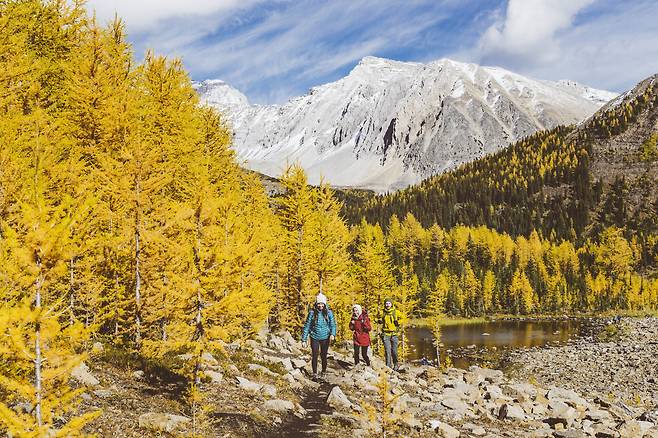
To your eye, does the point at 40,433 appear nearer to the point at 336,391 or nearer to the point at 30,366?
the point at 30,366

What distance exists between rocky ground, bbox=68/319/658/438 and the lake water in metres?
36.3

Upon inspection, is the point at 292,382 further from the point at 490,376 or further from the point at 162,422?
the point at 490,376

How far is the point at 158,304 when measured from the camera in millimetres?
15148

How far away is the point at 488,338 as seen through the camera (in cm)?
7738

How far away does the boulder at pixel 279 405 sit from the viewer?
1169 cm

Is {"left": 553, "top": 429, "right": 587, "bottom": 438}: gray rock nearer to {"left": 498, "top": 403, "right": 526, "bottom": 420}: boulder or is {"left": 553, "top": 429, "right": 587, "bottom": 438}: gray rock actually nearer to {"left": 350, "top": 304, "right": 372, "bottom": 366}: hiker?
{"left": 498, "top": 403, "right": 526, "bottom": 420}: boulder

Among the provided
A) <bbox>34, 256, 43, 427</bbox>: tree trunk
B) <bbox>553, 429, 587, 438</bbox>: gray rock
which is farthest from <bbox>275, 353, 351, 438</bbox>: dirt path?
<bbox>553, 429, 587, 438</bbox>: gray rock

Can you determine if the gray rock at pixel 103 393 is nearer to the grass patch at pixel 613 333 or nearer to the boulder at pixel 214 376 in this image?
the boulder at pixel 214 376

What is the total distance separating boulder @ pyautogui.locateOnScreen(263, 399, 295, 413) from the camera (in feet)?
38.3

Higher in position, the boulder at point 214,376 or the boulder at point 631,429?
the boulder at point 214,376

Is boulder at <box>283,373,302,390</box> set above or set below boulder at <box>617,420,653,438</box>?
above

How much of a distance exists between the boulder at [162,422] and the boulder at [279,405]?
276cm

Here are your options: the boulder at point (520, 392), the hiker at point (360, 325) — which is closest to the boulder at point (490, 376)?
the boulder at point (520, 392)

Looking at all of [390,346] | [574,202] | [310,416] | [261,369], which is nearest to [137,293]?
[261,369]
